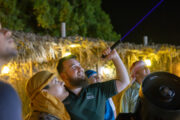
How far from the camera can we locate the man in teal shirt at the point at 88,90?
80.0 inches

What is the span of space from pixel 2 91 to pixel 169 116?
3.04 feet

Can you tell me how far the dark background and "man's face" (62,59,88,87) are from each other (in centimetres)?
584

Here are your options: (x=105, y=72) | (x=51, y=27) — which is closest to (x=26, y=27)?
(x=51, y=27)

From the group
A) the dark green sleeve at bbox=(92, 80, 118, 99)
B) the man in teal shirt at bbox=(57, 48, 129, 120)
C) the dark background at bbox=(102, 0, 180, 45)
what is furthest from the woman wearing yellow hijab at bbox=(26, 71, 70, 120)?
the dark background at bbox=(102, 0, 180, 45)

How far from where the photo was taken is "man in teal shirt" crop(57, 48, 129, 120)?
2031 millimetres

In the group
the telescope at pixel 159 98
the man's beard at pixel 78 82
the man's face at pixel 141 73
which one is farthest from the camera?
the man's face at pixel 141 73

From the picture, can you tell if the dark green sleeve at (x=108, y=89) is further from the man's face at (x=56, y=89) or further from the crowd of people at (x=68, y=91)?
the man's face at (x=56, y=89)

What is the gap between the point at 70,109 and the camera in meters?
2.03

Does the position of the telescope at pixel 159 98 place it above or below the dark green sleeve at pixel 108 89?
above

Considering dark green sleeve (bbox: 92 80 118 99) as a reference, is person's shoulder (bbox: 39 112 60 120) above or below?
below

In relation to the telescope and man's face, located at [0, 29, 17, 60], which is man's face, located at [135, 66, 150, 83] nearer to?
the telescope

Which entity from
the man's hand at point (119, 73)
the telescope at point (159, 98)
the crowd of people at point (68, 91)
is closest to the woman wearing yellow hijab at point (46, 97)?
the crowd of people at point (68, 91)

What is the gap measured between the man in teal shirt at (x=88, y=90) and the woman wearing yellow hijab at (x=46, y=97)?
121 millimetres

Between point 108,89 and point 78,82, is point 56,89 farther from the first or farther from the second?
point 108,89
